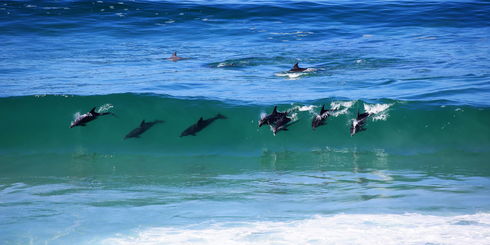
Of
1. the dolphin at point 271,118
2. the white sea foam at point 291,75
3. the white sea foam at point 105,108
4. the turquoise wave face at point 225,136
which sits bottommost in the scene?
A: the turquoise wave face at point 225,136

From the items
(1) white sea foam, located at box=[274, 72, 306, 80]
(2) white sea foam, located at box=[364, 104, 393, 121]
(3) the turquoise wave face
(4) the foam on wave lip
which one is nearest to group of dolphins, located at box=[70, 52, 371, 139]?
(3) the turquoise wave face

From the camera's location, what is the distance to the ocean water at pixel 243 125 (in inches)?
259

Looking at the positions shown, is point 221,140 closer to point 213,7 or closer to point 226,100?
point 226,100

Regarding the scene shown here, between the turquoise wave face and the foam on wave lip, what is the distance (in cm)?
300

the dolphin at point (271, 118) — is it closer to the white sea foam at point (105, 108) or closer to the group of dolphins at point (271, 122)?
the group of dolphins at point (271, 122)

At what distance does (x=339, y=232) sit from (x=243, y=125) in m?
5.82

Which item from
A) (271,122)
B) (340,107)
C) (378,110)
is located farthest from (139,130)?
(378,110)

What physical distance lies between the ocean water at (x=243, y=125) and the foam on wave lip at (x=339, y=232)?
1.0 inches

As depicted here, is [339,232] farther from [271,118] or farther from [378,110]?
[378,110]

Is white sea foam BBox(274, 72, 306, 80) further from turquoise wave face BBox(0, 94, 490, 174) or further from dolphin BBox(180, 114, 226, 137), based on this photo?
dolphin BBox(180, 114, 226, 137)

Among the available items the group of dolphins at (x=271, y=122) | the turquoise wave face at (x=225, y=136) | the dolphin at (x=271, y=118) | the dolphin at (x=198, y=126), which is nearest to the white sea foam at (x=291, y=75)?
the turquoise wave face at (x=225, y=136)

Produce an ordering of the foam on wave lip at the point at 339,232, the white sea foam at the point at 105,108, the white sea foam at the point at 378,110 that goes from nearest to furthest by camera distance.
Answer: the foam on wave lip at the point at 339,232 → the white sea foam at the point at 378,110 → the white sea foam at the point at 105,108

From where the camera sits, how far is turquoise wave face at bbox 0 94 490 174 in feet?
33.2

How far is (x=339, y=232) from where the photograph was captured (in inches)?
241
